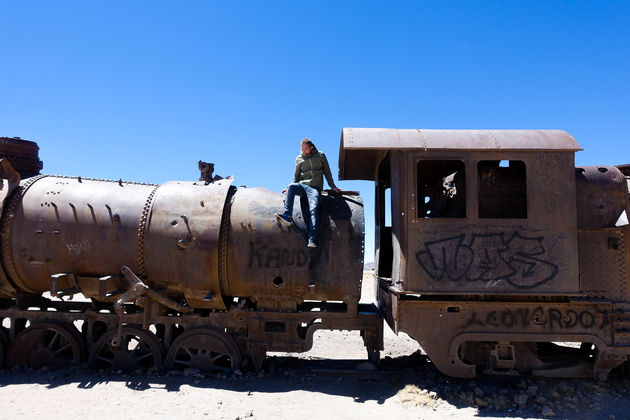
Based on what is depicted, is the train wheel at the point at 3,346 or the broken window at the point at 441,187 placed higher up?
the broken window at the point at 441,187

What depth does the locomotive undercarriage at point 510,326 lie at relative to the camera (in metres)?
6.14

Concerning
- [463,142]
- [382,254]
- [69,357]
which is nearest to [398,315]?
[382,254]

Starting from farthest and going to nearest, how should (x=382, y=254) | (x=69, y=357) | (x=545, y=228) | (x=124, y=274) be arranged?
1. (x=382, y=254)
2. (x=69, y=357)
3. (x=124, y=274)
4. (x=545, y=228)

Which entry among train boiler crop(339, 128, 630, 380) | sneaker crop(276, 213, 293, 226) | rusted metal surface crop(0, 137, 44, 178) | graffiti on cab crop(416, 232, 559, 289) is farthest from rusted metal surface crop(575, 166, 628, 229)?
rusted metal surface crop(0, 137, 44, 178)

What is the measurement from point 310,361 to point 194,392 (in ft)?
7.70

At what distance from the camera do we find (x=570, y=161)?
623 centimetres

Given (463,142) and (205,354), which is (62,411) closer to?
(205,354)

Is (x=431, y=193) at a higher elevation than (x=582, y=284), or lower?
higher

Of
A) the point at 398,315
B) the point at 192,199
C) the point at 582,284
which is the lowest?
the point at 398,315

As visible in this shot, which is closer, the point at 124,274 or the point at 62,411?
the point at 62,411

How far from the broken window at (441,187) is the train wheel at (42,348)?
6509mm

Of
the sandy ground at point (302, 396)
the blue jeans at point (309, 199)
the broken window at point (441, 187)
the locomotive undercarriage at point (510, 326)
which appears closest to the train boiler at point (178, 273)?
the blue jeans at point (309, 199)

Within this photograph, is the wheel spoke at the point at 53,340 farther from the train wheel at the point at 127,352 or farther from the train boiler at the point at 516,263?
the train boiler at the point at 516,263

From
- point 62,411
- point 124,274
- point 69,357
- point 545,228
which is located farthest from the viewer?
point 69,357
